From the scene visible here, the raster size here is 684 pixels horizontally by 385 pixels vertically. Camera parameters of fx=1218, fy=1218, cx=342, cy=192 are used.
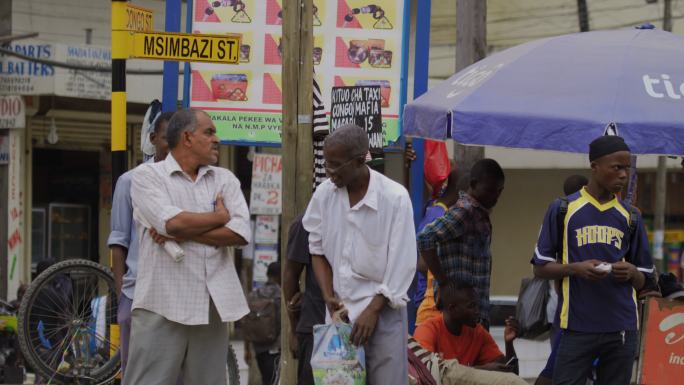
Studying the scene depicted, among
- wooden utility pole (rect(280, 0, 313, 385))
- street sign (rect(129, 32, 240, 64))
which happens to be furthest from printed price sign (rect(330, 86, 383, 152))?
street sign (rect(129, 32, 240, 64))

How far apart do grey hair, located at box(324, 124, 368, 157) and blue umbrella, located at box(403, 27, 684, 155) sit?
1514mm

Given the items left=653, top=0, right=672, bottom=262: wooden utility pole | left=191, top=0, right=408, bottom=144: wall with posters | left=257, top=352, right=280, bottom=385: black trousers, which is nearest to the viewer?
left=191, top=0, right=408, bottom=144: wall with posters

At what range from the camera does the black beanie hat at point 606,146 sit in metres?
6.68

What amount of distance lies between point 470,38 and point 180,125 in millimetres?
5218

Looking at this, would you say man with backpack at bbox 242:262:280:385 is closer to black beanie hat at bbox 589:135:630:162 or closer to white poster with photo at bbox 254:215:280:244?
white poster with photo at bbox 254:215:280:244

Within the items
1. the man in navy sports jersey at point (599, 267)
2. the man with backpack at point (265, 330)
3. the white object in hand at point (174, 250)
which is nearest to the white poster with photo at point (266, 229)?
the man with backpack at point (265, 330)

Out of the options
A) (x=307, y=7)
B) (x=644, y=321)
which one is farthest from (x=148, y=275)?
(x=644, y=321)

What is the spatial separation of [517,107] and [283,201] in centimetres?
151

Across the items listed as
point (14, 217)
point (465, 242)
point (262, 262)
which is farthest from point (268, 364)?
point (14, 217)

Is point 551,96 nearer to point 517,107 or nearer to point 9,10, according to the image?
point 517,107

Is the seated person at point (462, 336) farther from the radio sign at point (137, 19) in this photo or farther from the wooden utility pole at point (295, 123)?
the radio sign at point (137, 19)

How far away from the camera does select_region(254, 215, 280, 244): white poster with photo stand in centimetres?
1559

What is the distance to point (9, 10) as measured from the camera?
58.1 feet

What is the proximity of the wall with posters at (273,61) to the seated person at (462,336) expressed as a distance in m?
2.23
